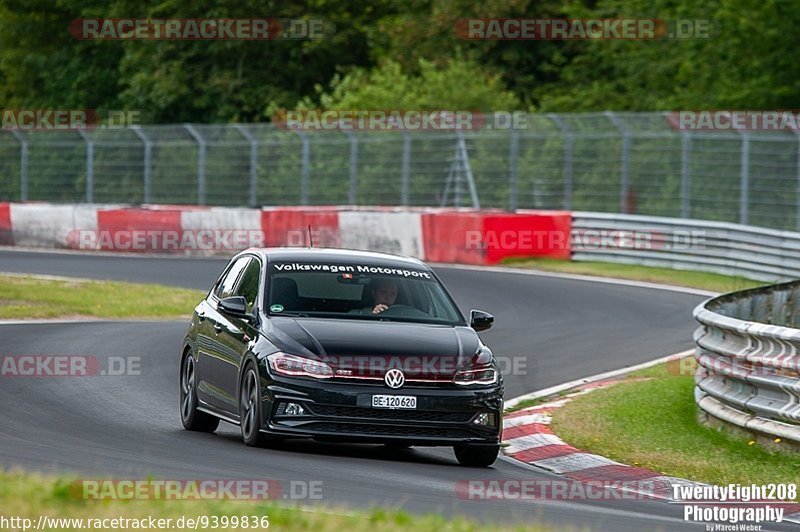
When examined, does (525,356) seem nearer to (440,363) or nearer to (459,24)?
(440,363)

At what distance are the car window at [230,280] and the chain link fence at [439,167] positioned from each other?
51.8ft

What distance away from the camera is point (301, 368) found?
11.1 meters

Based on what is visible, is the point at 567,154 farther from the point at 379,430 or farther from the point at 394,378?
the point at 379,430

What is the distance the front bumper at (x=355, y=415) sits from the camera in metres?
11.0

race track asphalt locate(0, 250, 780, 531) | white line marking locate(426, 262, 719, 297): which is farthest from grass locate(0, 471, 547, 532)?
white line marking locate(426, 262, 719, 297)

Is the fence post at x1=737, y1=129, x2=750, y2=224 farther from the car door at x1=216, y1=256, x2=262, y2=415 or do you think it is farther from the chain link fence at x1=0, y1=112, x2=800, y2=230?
the car door at x1=216, y1=256, x2=262, y2=415

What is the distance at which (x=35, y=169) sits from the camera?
131ft

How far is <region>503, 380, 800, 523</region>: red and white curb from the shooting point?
11055 mm

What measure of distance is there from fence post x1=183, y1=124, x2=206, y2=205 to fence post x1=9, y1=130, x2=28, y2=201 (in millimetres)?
4495

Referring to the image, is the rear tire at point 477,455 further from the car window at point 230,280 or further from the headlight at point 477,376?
the car window at point 230,280

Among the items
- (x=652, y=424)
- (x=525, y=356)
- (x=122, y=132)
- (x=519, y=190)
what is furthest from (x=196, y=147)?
(x=652, y=424)

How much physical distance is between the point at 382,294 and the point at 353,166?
23534 mm

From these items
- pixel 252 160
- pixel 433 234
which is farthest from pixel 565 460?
pixel 252 160

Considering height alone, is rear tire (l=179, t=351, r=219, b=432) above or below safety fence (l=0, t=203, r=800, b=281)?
above
